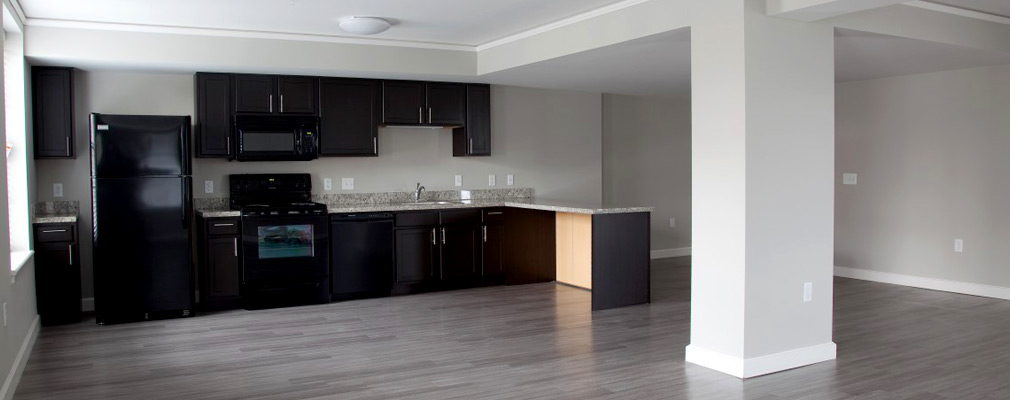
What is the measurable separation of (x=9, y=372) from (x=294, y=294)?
2.59 metres

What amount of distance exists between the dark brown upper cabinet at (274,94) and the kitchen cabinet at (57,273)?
1.60 m

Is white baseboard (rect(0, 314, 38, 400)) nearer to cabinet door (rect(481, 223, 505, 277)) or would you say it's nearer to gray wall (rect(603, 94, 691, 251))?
cabinet door (rect(481, 223, 505, 277))

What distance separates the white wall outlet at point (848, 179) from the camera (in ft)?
25.1

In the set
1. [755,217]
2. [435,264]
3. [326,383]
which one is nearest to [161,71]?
[435,264]

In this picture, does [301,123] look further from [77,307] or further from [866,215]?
[866,215]

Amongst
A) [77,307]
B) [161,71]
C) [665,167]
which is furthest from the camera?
[665,167]

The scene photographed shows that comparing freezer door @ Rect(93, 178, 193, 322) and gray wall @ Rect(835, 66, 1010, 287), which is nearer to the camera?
freezer door @ Rect(93, 178, 193, 322)

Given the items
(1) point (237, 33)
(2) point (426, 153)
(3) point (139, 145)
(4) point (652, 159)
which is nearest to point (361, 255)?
(2) point (426, 153)

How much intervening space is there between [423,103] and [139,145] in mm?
2442

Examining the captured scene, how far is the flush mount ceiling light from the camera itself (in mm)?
5340

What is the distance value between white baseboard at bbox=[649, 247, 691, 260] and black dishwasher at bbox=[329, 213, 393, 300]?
355cm

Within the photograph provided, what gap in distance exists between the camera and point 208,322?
5699 mm

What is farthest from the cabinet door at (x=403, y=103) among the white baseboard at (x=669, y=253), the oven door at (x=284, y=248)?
Answer: the white baseboard at (x=669, y=253)

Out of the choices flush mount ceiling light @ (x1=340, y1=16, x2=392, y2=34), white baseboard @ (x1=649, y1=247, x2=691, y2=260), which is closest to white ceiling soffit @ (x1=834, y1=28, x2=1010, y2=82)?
white baseboard @ (x1=649, y1=247, x2=691, y2=260)
